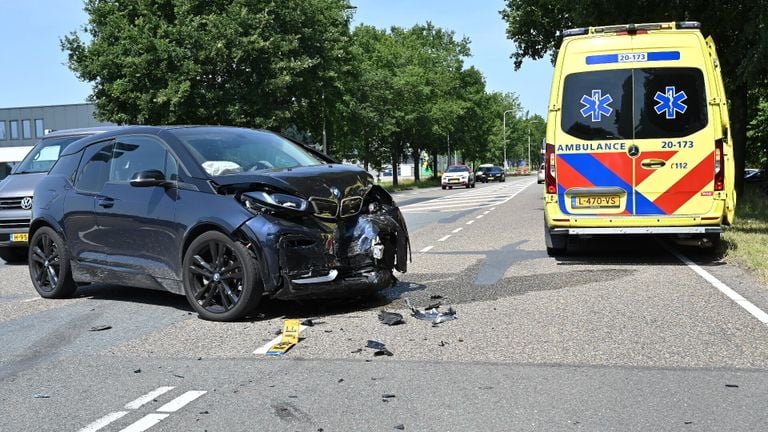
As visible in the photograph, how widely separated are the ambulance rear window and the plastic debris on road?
511 centimetres

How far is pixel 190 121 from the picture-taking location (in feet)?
105

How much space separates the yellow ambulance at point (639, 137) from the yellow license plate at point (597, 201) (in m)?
0.01

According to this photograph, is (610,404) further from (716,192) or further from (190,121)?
(190,121)

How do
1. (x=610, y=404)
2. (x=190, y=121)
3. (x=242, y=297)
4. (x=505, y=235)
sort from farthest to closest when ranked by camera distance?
1. (x=190, y=121)
2. (x=505, y=235)
3. (x=242, y=297)
4. (x=610, y=404)

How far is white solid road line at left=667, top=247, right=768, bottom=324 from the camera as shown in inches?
246

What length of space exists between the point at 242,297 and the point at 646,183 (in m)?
5.45

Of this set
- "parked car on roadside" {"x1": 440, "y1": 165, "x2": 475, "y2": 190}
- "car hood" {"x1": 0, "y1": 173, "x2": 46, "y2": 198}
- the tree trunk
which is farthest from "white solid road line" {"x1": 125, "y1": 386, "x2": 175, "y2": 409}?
"parked car on roadside" {"x1": 440, "y1": 165, "x2": 475, "y2": 190}

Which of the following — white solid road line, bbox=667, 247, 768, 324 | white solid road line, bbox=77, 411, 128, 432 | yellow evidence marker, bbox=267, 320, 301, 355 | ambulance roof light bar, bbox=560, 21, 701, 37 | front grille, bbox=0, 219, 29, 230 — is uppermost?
ambulance roof light bar, bbox=560, 21, 701, 37

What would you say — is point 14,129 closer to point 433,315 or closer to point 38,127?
point 38,127

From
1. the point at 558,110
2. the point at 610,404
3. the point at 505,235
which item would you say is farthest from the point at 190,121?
the point at 610,404

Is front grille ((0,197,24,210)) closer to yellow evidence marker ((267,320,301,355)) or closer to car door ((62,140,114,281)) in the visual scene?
car door ((62,140,114,281))

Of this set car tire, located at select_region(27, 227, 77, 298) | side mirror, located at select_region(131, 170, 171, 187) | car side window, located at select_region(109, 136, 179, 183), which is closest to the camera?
side mirror, located at select_region(131, 170, 171, 187)

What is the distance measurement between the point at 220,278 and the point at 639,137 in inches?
223

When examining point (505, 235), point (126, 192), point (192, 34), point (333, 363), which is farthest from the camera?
point (192, 34)
